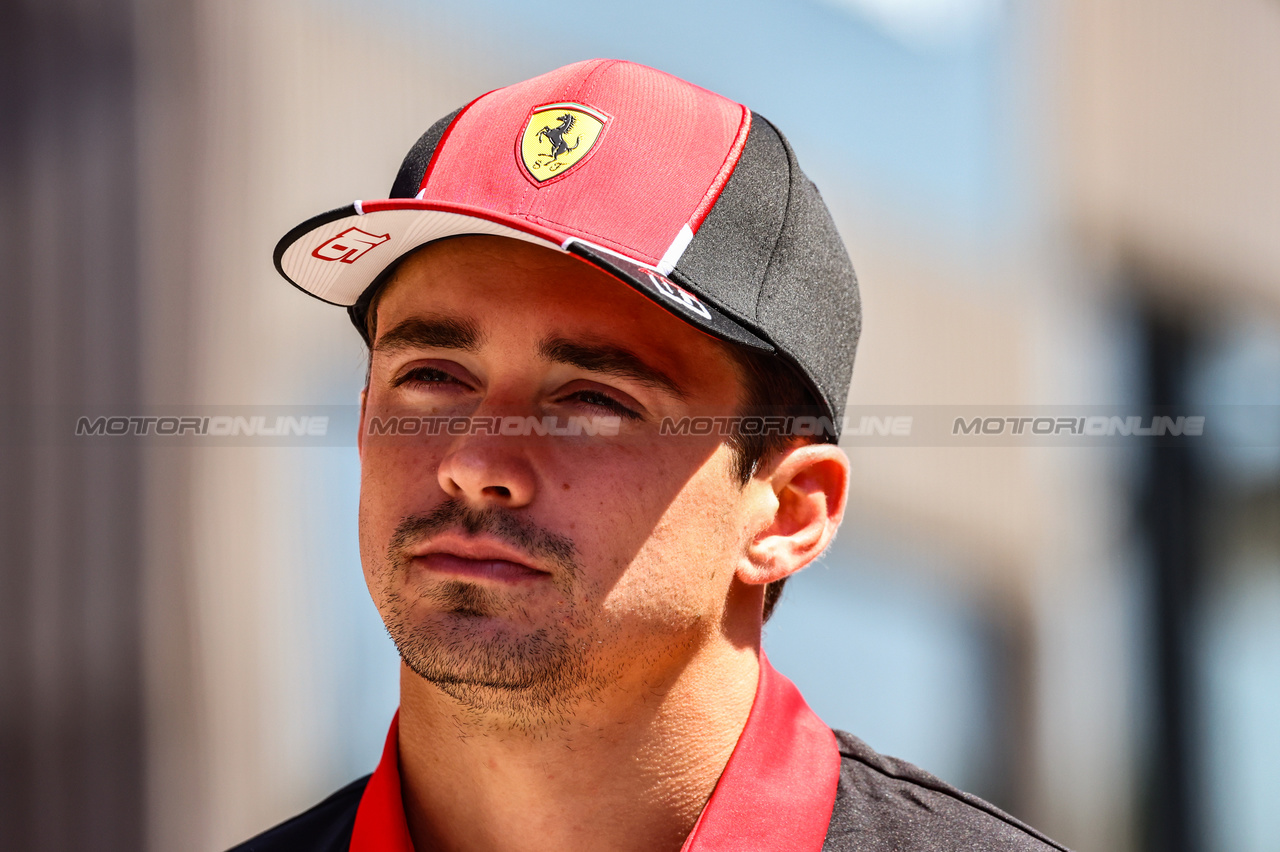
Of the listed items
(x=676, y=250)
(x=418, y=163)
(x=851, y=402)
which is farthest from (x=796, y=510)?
(x=851, y=402)

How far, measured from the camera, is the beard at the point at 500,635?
→ 101 cm

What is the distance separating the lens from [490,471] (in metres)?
1.00

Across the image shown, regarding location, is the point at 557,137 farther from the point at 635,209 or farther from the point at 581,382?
the point at 581,382

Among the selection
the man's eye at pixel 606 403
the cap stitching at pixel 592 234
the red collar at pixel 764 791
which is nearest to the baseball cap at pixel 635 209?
the cap stitching at pixel 592 234

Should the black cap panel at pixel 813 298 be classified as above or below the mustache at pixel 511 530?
above

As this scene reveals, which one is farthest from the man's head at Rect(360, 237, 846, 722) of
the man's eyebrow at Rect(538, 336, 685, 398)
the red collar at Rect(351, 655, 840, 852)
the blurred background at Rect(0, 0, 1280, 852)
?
the blurred background at Rect(0, 0, 1280, 852)

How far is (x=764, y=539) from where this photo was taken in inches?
46.7

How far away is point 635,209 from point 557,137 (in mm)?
131

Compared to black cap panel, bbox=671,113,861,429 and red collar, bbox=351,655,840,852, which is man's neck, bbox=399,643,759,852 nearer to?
red collar, bbox=351,655,840,852

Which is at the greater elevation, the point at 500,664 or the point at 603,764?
the point at 500,664

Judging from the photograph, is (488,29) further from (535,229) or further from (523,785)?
(523,785)

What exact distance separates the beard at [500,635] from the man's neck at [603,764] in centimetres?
5

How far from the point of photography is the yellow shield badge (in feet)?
3.62

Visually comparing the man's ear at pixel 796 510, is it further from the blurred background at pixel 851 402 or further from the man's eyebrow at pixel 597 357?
the blurred background at pixel 851 402
